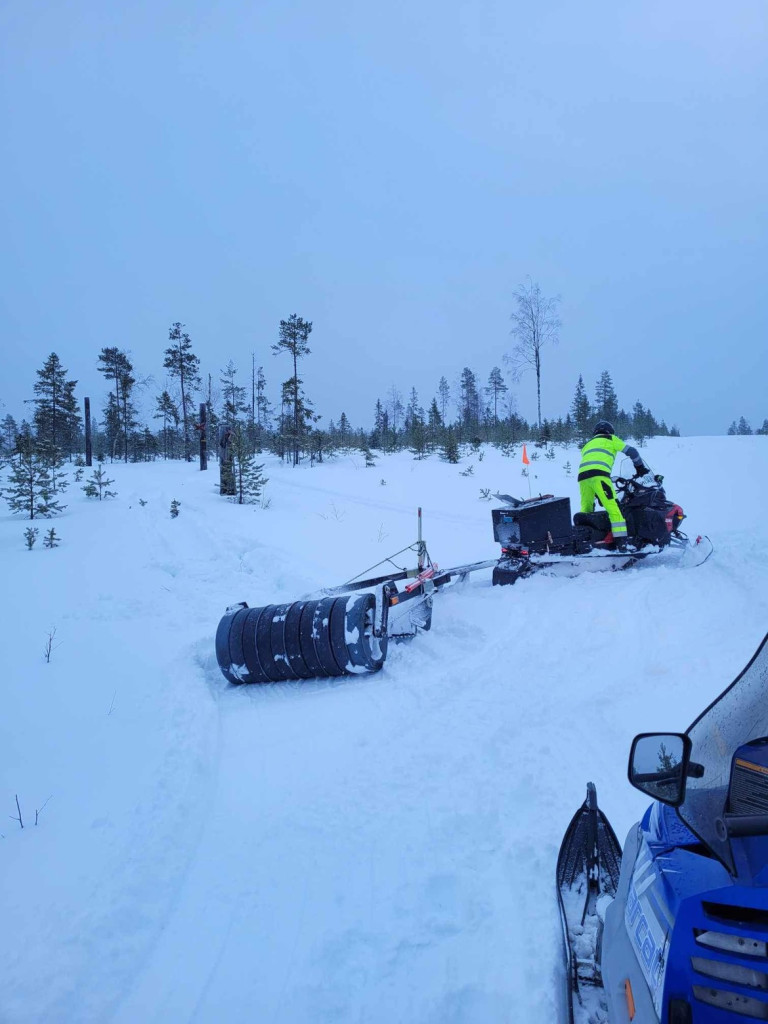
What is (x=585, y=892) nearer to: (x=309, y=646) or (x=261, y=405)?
(x=309, y=646)

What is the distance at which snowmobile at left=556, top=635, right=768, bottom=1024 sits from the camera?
3.99 ft

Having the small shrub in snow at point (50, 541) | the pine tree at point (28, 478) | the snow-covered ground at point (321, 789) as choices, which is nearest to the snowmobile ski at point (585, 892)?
the snow-covered ground at point (321, 789)

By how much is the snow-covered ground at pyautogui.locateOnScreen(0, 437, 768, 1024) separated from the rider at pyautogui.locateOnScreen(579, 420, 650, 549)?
802 millimetres

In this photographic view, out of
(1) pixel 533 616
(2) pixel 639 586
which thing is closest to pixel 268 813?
(1) pixel 533 616

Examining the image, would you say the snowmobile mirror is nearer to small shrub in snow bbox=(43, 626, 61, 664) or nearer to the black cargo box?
small shrub in snow bbox=(43, 626, 61, 664)

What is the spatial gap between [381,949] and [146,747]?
8.11 ft

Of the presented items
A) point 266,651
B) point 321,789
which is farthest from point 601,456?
point 321,789

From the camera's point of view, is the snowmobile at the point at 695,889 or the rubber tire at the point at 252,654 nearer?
the snowmobile at the point at 695,889

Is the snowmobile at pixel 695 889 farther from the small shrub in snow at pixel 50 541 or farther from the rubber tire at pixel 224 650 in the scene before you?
the small shrub in snow at pixel 50 541

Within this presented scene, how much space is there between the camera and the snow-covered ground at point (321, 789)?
240 cm

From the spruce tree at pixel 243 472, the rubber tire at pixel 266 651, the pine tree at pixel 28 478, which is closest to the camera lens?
the rubber tire at pixel 266 651

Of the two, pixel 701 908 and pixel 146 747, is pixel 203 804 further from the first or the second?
pixel 701 908

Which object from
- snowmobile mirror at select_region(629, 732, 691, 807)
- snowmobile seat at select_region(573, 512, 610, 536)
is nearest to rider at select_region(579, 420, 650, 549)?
snowmobile seat at select_region(573, 512, 610, 536)

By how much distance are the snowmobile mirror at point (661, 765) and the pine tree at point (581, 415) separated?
93.1 ft
